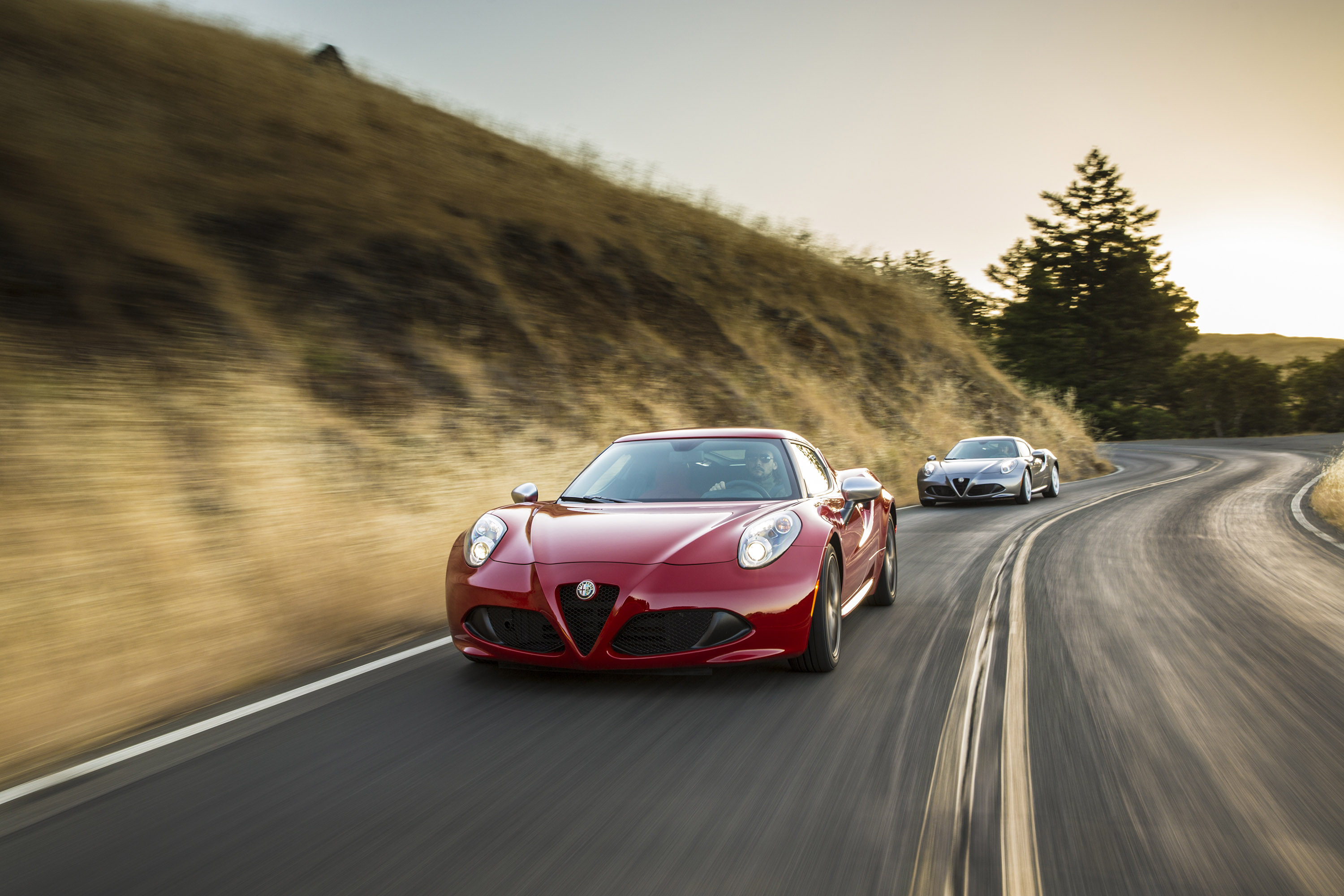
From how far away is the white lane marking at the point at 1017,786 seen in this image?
9.32 ft

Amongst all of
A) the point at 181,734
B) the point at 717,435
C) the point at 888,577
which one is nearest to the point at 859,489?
the point at 717,435

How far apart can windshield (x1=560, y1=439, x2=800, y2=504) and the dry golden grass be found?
416 inches

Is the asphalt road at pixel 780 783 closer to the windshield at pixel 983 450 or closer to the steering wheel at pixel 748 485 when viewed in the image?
the steering wheel at pixel 748 485

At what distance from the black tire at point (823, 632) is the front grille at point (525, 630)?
4.19ft

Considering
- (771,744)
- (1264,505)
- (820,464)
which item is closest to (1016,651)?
(820,464)

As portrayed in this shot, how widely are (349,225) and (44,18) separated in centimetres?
518

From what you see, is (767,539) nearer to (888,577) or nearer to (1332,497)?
(888,577)

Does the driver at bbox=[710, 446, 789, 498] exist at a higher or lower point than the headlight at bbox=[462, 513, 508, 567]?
higher

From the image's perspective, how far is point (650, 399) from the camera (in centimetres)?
2009

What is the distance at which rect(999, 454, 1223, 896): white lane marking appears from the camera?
9.32 ft

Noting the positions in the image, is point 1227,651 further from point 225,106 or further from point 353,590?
point 225,106

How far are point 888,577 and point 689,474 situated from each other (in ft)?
7.15

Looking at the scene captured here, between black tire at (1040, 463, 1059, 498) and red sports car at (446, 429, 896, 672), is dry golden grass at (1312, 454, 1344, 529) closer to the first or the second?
black tire at (1040, 463, 1059, 498)

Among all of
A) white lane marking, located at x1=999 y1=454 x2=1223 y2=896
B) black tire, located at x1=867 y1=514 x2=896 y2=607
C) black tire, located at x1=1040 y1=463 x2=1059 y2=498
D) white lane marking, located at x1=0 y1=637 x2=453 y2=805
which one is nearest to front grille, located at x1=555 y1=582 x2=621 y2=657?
white lane marking, located at x1=0 y1=637 x2=453 y2=805
